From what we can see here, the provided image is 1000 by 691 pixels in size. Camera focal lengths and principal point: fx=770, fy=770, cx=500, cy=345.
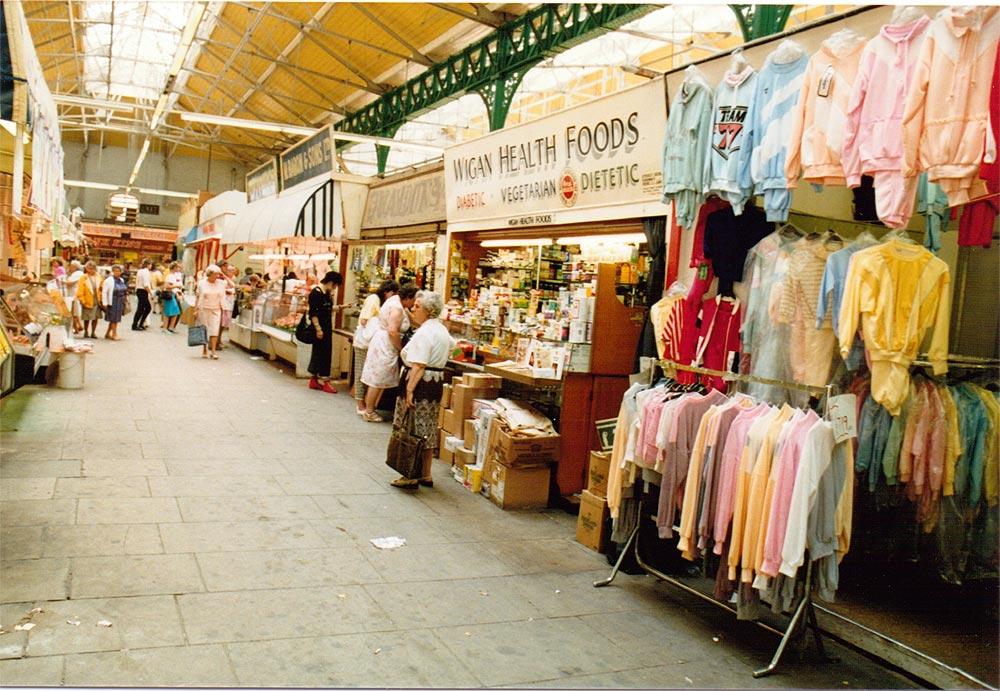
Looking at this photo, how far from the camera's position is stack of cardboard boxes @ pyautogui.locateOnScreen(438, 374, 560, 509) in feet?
19.8

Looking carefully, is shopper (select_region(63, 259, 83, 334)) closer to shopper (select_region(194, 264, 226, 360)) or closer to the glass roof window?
shopper (select_region(194, 264, 226, 360))

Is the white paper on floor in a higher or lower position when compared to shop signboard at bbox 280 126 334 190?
lower

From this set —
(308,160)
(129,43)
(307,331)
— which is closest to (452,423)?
(307,331)

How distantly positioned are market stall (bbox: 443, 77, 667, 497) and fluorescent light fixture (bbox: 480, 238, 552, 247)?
1.2 inches

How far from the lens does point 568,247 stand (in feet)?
30.0

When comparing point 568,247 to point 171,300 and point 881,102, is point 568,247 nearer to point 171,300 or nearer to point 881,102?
point 881,102

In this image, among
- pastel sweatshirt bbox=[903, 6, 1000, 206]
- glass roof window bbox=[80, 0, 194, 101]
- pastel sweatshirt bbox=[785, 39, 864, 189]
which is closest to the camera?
pastel sweatshirt bbox=[903, 6, 1000, 206]

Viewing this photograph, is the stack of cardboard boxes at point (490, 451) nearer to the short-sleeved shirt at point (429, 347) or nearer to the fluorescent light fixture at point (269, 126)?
the short-sleeved shirt at point (429, 347)

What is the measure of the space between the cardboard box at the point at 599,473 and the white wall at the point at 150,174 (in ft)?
119

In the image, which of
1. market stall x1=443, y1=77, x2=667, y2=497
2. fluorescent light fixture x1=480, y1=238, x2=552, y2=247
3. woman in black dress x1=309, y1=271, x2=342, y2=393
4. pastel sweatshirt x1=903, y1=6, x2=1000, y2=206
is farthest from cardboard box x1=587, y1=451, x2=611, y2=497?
woman in black dress x1=309, y1=271, x2=342, y2=393

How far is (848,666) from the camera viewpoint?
382cm

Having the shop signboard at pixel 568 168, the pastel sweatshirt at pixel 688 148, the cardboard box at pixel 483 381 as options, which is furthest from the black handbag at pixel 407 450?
the pastel sweatshirt at pixel 688 148

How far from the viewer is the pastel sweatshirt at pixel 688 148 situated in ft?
15.5

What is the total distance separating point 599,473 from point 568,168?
3.19 metres
